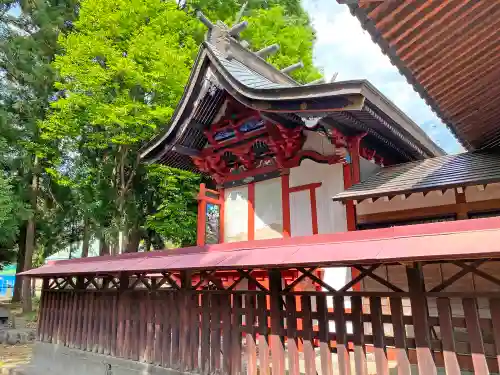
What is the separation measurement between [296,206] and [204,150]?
9.98 feet

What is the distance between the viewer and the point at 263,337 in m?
4.86

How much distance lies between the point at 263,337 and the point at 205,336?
3.33 feet

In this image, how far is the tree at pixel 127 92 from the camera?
13.3 m

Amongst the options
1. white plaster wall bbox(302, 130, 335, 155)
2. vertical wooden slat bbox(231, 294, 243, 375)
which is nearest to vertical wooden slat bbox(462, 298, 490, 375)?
vertical wooden slat bbox(231, 294, 243, 375)

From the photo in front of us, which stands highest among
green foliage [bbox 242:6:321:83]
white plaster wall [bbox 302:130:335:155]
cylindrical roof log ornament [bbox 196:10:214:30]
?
green foliage [bbox 242:6:321:83]

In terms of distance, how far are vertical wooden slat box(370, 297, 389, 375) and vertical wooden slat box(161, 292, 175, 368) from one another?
3272 millimetres

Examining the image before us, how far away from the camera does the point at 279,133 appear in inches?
314

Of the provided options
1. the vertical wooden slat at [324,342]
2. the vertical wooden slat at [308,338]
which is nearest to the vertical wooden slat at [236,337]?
the vertical wooden slat at [308,338]

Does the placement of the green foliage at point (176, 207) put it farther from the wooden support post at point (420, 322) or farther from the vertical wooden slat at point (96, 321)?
the wooden support post at point (420, 322)

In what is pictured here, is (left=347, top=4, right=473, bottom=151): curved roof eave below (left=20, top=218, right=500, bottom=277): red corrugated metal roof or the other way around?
the other way around

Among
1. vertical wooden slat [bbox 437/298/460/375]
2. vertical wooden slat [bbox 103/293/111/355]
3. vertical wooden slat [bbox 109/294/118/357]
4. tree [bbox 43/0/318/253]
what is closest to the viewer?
vertical wooden slat [bbox 437/298/460/375]

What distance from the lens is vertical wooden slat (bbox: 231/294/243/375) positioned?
16.6ft

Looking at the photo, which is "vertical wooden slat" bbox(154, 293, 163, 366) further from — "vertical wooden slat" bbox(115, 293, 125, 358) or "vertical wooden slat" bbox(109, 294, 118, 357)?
"vertical wooden slat" bbox(109, 294, 118, 357)

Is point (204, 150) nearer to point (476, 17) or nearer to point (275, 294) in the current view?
point (275, 294)
